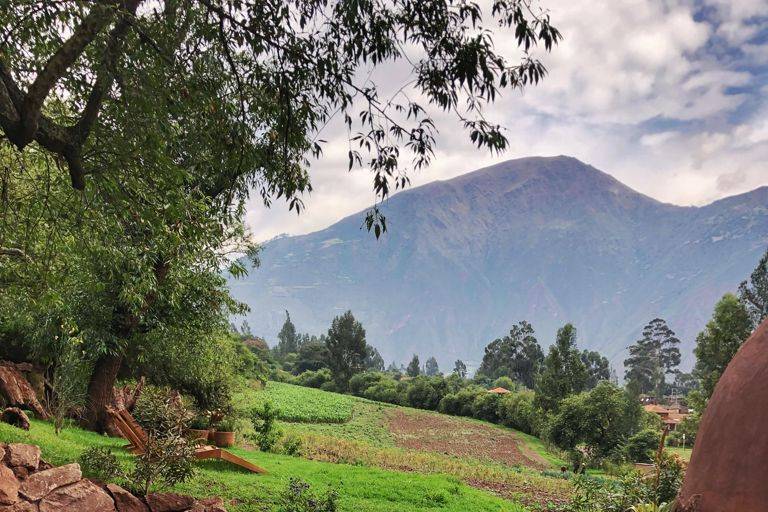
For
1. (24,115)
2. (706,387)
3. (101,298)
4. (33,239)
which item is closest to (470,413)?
→ (706,387)

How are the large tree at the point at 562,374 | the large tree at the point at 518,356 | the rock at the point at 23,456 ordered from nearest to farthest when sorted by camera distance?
the rock at the point at 23,456 → the large tree at the point at 562,374 → the large tree at the point at 518,356

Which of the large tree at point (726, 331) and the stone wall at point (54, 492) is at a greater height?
the large tree at point (726, 331)

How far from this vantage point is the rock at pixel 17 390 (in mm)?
14113

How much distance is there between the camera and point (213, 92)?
20.5 ft

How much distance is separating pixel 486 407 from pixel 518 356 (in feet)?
125

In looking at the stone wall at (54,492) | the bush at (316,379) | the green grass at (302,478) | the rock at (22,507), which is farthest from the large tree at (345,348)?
the rock at (22,507)

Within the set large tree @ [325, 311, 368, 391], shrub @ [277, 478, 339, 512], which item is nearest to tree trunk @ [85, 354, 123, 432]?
shrub @ [277, 478, 339, 512]

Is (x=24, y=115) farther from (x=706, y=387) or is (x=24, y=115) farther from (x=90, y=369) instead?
(x=706, y=387)

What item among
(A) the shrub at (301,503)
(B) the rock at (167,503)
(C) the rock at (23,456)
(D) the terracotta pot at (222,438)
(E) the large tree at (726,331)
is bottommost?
(D) the terracotta pot at (222,438)

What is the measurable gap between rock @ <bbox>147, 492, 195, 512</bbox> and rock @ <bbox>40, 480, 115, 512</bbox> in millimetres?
658

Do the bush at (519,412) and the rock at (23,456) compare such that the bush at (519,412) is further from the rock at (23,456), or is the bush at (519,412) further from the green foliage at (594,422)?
the rock at (23,456)

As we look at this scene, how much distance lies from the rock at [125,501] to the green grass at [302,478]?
248 centimetres

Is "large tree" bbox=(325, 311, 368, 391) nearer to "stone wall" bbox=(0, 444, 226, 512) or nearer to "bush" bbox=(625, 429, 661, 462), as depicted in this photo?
"bush" bbox=(625, 429, 661, 462)

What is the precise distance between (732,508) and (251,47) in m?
7.07
